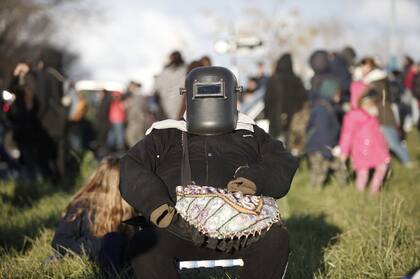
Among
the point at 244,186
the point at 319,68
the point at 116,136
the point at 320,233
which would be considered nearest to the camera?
the point at 244,186

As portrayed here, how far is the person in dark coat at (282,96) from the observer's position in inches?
415

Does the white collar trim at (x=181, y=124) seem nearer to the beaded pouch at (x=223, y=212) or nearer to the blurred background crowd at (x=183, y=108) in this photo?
the beaded pouch at (x=223, y=212)

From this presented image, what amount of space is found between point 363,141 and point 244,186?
5.40 meters

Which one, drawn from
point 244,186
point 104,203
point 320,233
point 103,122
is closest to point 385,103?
point 320,233

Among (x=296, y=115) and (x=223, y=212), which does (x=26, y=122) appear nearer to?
(x=296, y=115)

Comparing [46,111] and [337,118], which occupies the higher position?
[46,111]

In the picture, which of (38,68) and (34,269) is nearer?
(34,269)

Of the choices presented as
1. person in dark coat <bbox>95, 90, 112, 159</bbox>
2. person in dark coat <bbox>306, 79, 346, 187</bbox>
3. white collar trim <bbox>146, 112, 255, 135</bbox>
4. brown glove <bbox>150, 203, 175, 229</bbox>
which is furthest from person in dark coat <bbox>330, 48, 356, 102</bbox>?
brown glove <bbox>150, 203, 175, 229</bbox>

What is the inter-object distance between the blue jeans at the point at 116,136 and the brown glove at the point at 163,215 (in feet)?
38.6

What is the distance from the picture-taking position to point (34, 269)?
14.8 ft

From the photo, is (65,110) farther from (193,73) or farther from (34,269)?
(193,73)

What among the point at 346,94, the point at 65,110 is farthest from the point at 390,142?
the point at 65,110

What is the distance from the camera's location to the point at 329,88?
9.74 m

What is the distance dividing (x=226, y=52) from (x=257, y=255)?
6.92 metres
